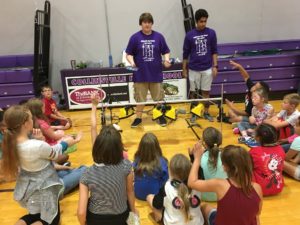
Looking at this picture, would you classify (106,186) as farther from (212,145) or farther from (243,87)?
(243,87)

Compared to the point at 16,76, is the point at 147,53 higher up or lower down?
higher up

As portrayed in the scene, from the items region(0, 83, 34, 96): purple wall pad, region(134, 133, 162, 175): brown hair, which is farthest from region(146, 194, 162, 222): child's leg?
region(0, 83, 34, 96): purple wall pad

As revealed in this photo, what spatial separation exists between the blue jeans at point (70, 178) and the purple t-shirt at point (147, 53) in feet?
6.43

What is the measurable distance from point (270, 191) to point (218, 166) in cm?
66

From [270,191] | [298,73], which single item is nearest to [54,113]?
[270,191]

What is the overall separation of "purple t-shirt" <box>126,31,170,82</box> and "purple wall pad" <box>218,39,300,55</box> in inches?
77.8

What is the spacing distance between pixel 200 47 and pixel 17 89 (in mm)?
3297

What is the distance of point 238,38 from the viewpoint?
6.57 meters

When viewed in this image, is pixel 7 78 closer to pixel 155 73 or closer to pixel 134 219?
pixel 155 73

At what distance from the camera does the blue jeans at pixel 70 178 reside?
3.26 meters

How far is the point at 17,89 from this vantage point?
571 centimetres

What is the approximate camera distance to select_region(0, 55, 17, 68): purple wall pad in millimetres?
6121

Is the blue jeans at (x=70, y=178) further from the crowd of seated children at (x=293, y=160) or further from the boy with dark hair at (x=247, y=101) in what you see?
the boy with dark hair at (x=247, y=101)

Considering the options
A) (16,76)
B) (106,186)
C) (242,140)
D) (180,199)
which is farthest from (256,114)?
(16,76)
